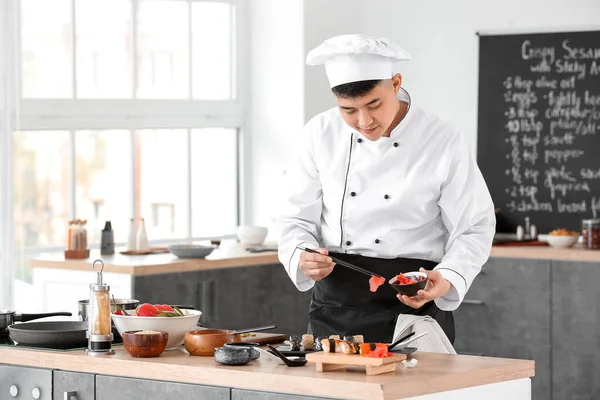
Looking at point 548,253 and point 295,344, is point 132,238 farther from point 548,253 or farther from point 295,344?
point 295,344

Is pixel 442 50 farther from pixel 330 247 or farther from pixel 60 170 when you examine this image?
pixel 330 247

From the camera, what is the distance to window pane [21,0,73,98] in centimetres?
620

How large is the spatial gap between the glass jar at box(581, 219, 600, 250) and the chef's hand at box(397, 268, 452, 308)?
9.13ft

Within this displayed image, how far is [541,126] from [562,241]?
0.80m

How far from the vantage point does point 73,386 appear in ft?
11.0

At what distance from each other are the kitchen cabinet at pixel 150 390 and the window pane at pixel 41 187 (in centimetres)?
289

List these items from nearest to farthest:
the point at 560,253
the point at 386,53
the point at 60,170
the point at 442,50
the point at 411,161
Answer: the point at 386,53
the point at 411,161
the point at 560,253
the point at 60,170
the point at 442,50

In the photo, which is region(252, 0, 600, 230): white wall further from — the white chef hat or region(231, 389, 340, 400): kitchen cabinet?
region(231, 389, 340, 400): kitchen cabinet

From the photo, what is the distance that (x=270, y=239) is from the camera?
7.11 m

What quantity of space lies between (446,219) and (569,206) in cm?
302

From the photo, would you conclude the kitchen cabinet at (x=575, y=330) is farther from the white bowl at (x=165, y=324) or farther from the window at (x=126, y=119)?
the white bowl at (x=165, y=324)

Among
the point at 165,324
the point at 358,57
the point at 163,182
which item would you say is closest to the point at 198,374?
the point at 165,324

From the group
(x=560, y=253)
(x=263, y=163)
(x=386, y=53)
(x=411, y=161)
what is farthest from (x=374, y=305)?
(x=263, y=163)

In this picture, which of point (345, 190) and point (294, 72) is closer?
point (345, 190)
